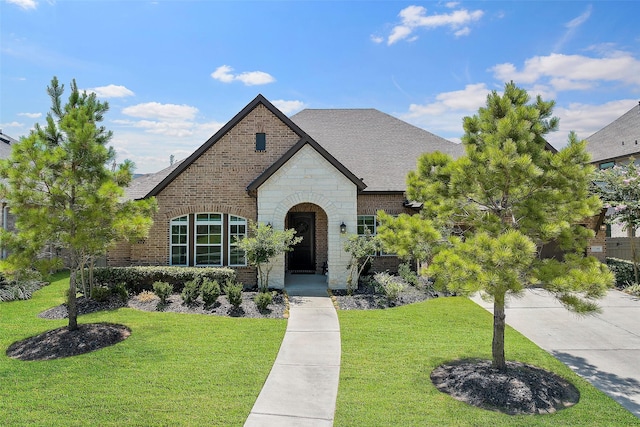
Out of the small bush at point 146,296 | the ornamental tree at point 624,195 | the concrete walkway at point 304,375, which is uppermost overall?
the ornamental tree at point 624,195

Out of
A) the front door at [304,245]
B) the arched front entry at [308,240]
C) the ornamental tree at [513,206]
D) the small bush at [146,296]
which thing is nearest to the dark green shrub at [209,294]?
the small bush at [146,296]

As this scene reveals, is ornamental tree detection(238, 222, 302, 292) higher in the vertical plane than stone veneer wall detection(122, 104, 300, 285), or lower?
lower

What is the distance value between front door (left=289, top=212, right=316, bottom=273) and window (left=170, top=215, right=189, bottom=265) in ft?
13.8

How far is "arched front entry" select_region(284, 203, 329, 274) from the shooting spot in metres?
16.5

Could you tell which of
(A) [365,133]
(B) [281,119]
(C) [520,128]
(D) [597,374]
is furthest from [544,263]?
(A) [365,133]

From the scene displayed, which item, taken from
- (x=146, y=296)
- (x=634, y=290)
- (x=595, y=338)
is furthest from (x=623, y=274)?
(x=146, y=296)

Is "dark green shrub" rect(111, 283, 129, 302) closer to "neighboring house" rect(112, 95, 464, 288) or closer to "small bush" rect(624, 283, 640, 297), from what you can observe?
"neighboring house" rect(112, 95, 464, 288)

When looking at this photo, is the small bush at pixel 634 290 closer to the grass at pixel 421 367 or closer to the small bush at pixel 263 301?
the grass at pixel 421 367

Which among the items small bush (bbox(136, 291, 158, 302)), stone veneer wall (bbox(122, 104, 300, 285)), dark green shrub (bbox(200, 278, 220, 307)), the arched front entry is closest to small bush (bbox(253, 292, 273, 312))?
dark green shrub (bbox(200, 278, 220, 307))

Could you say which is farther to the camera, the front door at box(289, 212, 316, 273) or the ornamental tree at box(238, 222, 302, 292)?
the front door at box(289, 212, 316, 273)

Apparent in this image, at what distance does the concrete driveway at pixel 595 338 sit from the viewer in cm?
682

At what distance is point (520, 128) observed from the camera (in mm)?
6320

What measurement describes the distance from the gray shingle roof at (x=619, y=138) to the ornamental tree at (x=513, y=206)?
767 inches

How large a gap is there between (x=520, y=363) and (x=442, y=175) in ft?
12.5
